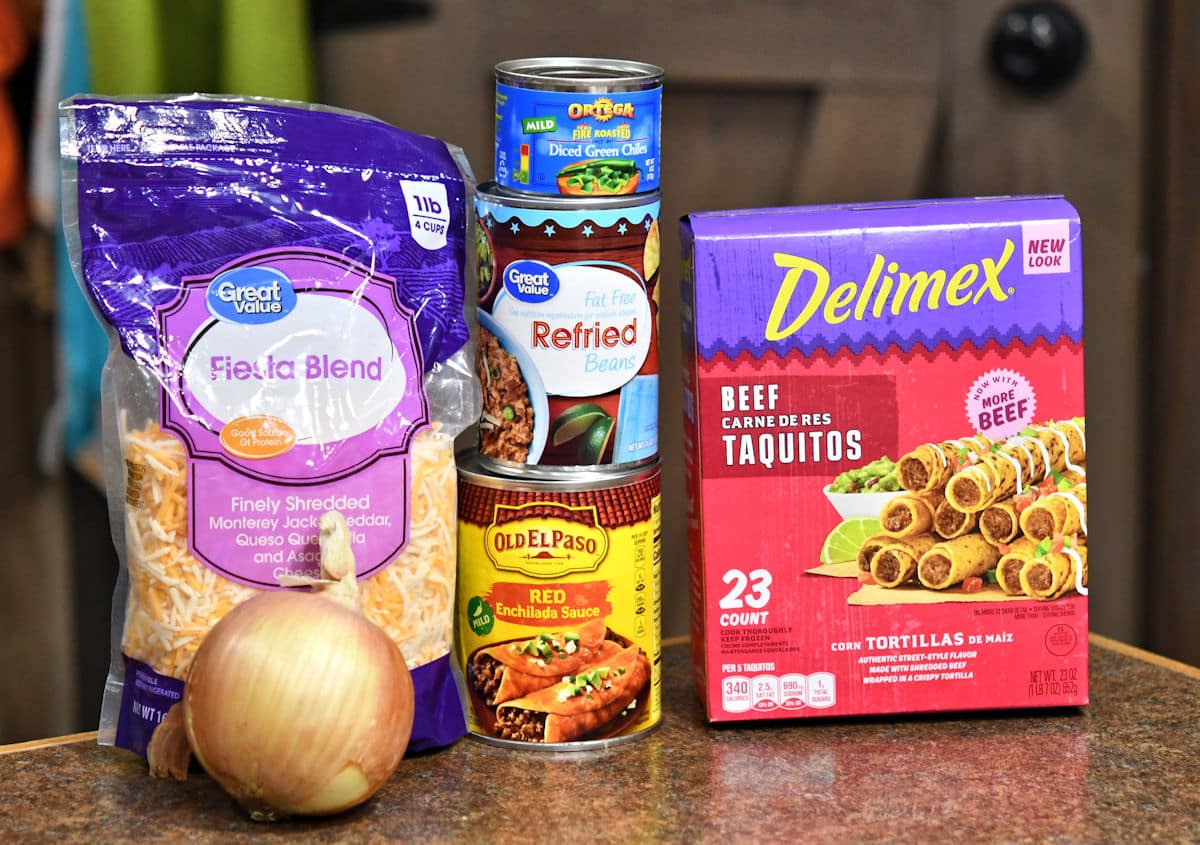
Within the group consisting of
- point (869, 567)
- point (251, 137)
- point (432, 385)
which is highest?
point (251, 137)

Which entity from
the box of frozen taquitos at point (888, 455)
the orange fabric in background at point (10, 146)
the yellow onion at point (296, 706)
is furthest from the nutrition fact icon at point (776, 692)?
the orange fabric in background at point (10, 146)

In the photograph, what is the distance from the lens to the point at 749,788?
2.97 feet

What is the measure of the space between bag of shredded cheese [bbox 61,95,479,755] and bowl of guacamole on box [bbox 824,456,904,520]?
26 cm

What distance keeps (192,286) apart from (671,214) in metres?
0.70

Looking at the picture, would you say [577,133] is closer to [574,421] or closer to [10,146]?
[574,421]

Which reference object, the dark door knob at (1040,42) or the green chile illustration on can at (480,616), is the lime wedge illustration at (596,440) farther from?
the dark door knob at (1040,42)

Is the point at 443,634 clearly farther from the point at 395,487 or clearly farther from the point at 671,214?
the point at 671,214

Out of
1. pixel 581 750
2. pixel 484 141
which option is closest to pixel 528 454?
pixel 581 750

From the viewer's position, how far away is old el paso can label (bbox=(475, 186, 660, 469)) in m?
0.91

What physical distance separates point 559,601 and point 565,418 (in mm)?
120

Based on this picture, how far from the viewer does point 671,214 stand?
1.51m

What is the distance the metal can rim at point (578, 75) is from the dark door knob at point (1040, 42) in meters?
0.61

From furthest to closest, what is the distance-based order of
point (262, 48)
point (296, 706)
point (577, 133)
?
point (262, 48) < point (577, 133) < point (296, 706)

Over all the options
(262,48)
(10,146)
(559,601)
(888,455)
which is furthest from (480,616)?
(10,146)
